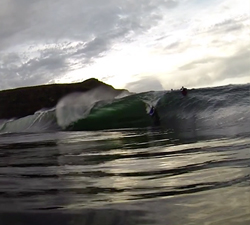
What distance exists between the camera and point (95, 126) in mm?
17094

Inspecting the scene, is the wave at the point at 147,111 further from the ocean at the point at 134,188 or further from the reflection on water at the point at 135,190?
the reflection on water at the point at 135,190

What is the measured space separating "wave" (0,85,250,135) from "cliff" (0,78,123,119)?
1809 centimetres

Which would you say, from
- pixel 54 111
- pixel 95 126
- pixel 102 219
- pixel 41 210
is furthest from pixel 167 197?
pixel 54 111

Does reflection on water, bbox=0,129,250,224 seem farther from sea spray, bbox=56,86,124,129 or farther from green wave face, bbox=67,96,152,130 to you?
sea spray, bbox=56,86,124,129

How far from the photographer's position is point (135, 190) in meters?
3.12

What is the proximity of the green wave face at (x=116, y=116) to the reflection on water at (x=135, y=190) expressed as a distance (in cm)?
1129

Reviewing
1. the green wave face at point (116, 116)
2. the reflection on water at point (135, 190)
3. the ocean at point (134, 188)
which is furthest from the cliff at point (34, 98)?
the reflection on water at point (135, 190)

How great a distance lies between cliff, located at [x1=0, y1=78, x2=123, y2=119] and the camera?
41594 mm

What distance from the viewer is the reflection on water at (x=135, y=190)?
2.36 metres

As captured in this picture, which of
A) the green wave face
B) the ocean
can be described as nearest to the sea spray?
the green wave face

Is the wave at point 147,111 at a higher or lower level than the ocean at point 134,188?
higher

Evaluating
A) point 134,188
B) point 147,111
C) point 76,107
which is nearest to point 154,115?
point 147,111

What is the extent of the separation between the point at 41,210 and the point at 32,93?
43846 millimetres

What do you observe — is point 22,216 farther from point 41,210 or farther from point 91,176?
point 91,176
